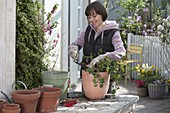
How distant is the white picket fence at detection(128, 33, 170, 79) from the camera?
9.19m

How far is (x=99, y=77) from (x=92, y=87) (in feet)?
0.44

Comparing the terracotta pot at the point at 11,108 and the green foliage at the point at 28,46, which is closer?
the terracotta pot at the point at 11,108

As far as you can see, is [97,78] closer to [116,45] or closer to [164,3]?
[116,45]

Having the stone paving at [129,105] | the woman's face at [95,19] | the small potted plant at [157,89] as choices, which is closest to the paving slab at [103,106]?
the stone paving at [129,105]

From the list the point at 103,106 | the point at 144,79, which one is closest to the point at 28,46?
the point at 103,106

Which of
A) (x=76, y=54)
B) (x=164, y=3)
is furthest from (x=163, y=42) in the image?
(x=76, y=54)

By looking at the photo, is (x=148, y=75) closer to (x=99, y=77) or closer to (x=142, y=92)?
(x=142, y=92)

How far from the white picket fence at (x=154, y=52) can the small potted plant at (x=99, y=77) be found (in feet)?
17.4

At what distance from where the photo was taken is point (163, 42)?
27.5 ft

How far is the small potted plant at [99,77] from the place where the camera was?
367 centimetres

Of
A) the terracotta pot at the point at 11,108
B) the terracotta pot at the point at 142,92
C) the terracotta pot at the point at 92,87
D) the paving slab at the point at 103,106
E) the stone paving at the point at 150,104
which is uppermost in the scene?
the terracotta pot at the point at 92,87

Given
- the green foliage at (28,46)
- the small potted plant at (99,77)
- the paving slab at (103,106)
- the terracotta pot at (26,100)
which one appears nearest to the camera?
the terracotta pot at (26,100)

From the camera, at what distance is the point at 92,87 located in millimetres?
3762

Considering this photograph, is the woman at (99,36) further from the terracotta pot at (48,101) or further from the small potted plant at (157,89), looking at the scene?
the small potted plant at (157,89)
